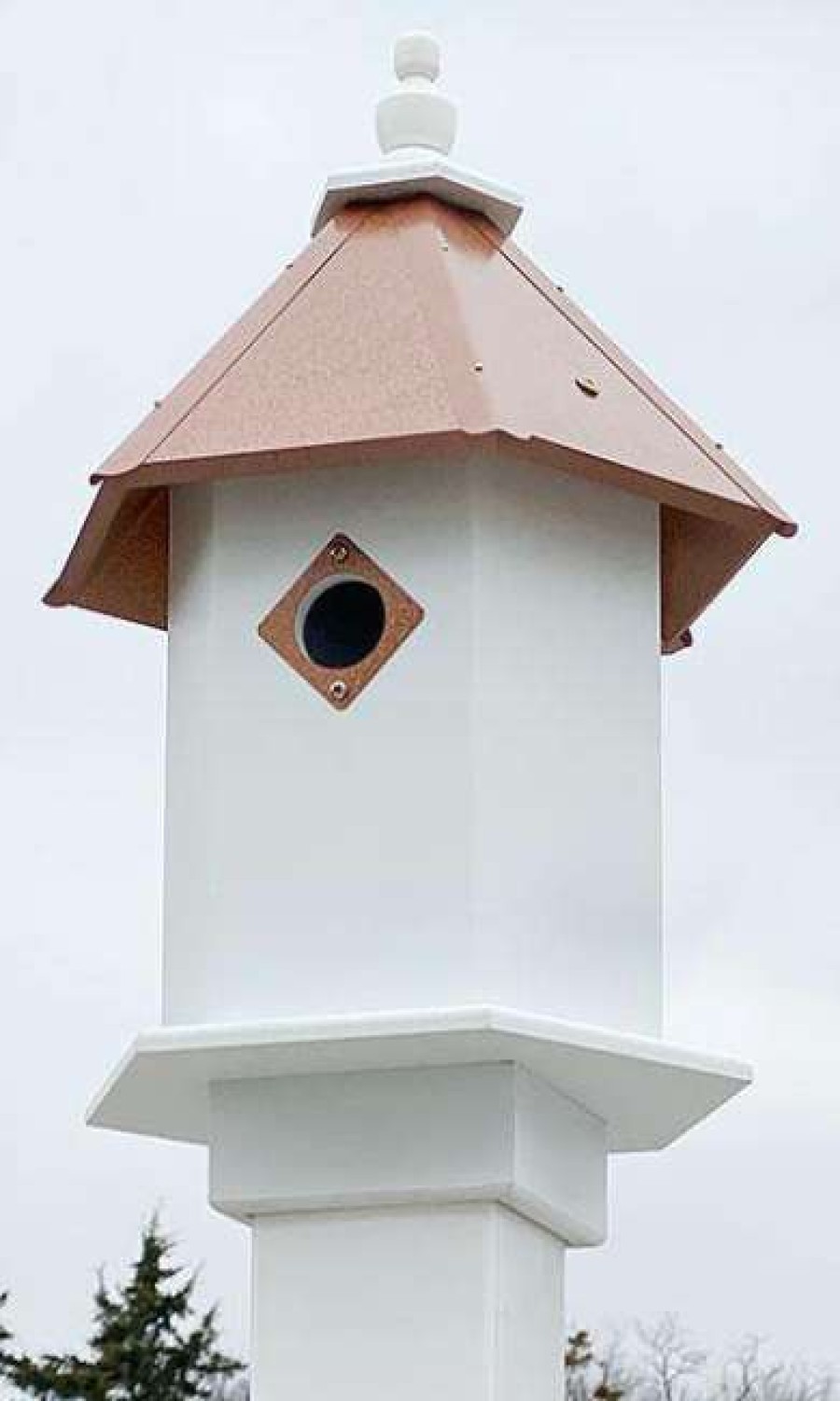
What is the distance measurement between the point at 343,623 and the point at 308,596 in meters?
0.13

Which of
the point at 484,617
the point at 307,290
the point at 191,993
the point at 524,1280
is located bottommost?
the point at 524,1280

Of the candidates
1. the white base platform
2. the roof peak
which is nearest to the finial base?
the roof peak

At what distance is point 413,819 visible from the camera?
8453 mm

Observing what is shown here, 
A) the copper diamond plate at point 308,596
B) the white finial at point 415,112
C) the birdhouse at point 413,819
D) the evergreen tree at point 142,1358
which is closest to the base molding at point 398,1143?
the birdhouse at point 413,819

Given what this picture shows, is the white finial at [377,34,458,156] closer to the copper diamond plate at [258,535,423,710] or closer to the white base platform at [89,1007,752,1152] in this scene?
the copper diamond plate at [258,535,423,710]

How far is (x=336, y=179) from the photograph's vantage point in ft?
Result: 30.1

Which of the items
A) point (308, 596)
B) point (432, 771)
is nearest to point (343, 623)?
point (308, 596)

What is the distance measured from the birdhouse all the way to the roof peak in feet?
0.67

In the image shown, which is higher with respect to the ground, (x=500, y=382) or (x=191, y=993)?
(x=500, y=382)

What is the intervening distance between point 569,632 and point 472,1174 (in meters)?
1.20

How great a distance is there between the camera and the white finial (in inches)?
363

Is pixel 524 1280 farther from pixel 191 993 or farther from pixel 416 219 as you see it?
pixel 416 219

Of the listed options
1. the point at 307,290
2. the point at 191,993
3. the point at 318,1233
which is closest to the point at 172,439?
the point at 307,290

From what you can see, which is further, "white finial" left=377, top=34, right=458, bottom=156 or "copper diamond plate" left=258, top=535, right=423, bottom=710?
"white finial" left=377, top=34, right=458, bottom=156
